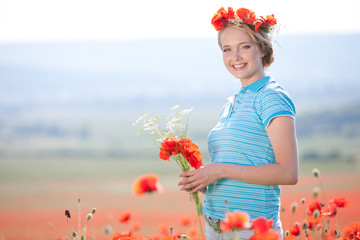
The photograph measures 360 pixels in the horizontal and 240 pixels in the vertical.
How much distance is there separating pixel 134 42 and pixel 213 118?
5337 cm

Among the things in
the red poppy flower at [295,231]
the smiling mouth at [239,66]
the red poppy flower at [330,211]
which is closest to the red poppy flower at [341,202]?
the red poppy flower at [330,211]

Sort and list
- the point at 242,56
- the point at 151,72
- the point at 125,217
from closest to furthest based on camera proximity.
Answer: the point at 242,56, the point at 125,217, the point at 151,72

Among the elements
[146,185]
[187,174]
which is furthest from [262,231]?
[146,185]

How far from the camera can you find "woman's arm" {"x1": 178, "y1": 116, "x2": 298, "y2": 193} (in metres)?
1.61

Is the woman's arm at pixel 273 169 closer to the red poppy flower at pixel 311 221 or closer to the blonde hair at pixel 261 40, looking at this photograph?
the blonde hair at pixel 261 40

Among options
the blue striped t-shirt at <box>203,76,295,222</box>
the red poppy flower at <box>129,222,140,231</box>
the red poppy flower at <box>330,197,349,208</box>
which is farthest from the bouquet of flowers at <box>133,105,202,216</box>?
the red poppy flower at <box>129,222,140,231</box>

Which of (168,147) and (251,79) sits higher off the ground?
(251,79)

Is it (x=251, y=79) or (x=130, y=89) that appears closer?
(x=251, y=79)

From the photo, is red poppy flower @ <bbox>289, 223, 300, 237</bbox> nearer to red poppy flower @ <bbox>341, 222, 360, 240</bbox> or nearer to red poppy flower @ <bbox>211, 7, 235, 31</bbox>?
red poppy flower @ <bbox>341, 222, 360, 240</bbox>

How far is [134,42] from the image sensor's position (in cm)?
11388

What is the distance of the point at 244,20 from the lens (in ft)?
6.11

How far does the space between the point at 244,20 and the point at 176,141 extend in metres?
0.58

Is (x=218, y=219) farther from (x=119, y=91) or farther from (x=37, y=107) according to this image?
(x=119, y=91)

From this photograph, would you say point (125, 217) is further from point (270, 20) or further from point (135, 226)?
point (270, 20)
